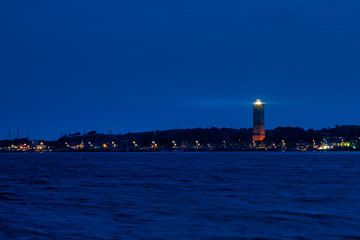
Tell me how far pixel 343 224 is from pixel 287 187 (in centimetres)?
1778

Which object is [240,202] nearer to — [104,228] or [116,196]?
[116,196]

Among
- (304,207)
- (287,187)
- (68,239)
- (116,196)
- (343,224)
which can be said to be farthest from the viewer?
(287,187)

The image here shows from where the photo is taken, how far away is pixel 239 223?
75.3 ft

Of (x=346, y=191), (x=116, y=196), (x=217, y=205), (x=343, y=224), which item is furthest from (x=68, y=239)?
(x=346, y=191)

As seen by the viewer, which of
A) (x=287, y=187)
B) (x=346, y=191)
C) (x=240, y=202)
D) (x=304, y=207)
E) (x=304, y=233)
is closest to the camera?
(x=304, y=233)

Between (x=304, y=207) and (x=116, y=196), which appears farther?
(x=116, y=196)

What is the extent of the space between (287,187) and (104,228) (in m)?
20.2

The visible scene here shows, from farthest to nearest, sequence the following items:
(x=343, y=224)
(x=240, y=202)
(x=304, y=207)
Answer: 1. (x=240, y=202)
2. (x=304, y=207)
3. (x=343, y=224)

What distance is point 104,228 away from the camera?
852 inches

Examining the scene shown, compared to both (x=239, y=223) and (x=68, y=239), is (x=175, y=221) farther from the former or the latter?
(x=68, y=239)

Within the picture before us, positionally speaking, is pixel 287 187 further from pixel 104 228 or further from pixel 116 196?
pixel 104 228

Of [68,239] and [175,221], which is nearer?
[68,239]

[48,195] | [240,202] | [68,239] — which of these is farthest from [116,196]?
[68,239]

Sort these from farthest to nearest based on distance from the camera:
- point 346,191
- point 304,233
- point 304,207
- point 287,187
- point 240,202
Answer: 1. point 287,187
2. point 346,191
3. point 240,202
4. point 304,207
5. point 304,233
